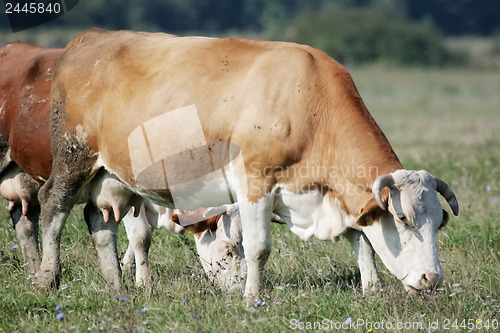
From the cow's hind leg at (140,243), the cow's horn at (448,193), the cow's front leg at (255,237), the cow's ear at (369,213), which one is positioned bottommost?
the cow's hind leg at (140,243)

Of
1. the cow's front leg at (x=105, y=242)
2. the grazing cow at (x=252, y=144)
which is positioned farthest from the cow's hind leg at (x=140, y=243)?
the grazing cow at (x=252, y=144)

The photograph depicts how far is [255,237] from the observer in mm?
5621

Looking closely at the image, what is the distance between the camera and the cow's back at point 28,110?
21.0 feet

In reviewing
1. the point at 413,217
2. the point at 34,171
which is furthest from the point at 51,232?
the point at 413,217

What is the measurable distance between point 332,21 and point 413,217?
2062 inches

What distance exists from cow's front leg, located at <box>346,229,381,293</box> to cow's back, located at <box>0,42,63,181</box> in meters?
2.57

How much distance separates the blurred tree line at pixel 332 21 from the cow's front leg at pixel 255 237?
140ft

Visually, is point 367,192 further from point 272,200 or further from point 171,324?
point 171,324

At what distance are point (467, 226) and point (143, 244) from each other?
3.26 m

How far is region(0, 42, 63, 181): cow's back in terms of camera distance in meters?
6.40

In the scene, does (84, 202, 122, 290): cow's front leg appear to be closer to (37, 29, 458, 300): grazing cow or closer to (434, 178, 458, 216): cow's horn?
(37, 29, 458, 300): grazing cow

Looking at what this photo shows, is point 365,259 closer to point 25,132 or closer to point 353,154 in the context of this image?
point 353,154

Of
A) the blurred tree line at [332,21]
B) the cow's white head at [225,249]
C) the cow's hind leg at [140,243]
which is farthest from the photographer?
the blurred tree line at [332,21]

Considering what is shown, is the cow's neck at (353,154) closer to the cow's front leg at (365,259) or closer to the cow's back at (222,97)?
the cow's back at (222,97)
